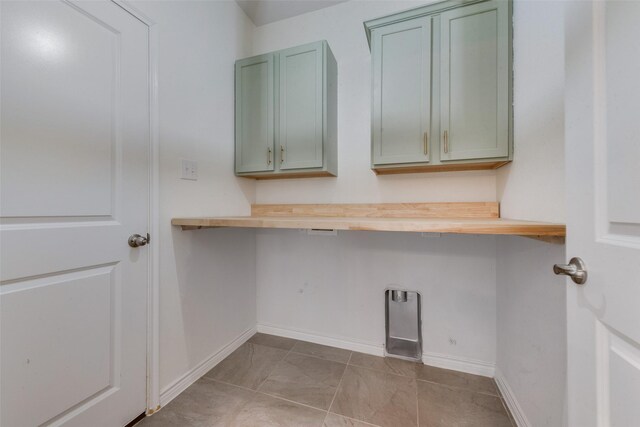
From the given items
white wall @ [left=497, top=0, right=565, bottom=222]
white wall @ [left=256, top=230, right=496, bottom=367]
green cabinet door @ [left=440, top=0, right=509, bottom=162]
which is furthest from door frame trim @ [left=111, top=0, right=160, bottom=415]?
white wall @ [left=497, top=0, right=565, bottom=222]

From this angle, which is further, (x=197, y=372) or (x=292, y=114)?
(x=292, y=114)

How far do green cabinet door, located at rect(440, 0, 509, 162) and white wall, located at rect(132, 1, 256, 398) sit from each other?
148cm

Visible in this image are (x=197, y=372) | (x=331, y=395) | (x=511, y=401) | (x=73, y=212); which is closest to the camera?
(x=73, y=212)

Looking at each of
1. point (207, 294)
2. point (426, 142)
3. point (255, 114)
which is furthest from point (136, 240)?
point (426, 142)

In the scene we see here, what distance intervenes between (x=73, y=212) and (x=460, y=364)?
2.30 meters

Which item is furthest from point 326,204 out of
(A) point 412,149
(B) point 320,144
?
(A) point 412,149

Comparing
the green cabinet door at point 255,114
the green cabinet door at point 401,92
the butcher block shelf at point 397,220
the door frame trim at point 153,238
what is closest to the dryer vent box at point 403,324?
the butcher block shelf at point 397,220

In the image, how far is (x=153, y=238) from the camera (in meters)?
1.34

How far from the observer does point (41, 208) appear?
3.11 feet

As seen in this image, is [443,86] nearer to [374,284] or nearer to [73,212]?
[374,284]

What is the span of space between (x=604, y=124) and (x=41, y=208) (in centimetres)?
178

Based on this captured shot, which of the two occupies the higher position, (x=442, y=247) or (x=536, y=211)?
(x=536, y=211)

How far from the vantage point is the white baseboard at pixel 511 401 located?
121 centimetres

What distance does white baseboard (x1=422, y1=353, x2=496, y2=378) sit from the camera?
161cm
